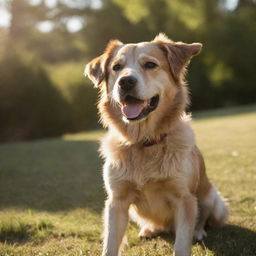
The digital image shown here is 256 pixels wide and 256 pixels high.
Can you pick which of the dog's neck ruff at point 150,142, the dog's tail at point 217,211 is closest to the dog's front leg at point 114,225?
the dog's neck ruff at point 150,142

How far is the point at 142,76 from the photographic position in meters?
4.14

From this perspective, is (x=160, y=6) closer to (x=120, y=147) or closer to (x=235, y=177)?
(x=235, y=177)

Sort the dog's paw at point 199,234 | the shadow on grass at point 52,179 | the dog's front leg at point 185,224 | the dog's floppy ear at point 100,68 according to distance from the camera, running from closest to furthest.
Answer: the dog's front leg at point 185,224, the dog's paw at point 199,234, the dog's floppy ear at point 100,68, the shadow on grass at point 52,179

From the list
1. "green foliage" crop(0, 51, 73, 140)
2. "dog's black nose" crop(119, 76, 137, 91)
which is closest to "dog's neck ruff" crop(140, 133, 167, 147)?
"dog's black nose" crop(119, 76, 137, 91)

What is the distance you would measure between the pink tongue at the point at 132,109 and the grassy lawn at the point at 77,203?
48.1 inches

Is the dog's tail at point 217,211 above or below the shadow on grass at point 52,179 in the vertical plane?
above

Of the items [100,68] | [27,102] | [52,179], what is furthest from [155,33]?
[100,68]

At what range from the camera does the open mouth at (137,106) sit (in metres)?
4.00

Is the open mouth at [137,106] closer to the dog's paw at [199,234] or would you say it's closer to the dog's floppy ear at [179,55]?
the dog's floppy ear at [179,55]

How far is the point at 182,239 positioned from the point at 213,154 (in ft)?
17.2

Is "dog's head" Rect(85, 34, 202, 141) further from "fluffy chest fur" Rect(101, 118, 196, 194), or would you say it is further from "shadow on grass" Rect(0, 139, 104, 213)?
"shadow on grass" Rect(0, 139, 104, 213)

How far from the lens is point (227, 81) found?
26.1 metres

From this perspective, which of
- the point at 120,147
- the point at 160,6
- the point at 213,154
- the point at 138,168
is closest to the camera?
the point at 138,168

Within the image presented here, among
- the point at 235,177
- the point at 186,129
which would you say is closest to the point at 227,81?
the point at 235,177
